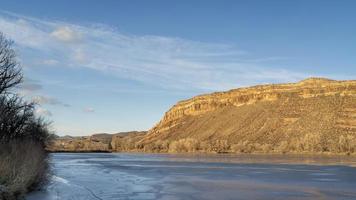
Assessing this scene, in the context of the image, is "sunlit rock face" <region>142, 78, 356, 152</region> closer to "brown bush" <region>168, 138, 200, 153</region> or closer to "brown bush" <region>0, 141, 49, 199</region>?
"brown bush" <region>168, 138, 200, 153</region>

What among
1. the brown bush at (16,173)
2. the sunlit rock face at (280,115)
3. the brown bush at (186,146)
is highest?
the sunlit rock face at (280,115)

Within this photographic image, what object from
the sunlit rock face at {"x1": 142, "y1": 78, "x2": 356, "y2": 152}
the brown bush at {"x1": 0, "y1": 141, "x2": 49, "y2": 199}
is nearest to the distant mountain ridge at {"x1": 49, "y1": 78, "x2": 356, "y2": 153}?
the sunlit rock face at {"x1": 142, "y1": 78, "x2": 356, "y2": 152}

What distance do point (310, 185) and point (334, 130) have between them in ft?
312

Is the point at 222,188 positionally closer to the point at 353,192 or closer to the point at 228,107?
the point at 353,192

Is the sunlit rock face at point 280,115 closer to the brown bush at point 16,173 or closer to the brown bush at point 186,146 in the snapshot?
the brown bush at point 186,146

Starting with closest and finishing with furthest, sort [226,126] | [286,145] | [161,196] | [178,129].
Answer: [161,196], [286,145], [226,126], [178,129]

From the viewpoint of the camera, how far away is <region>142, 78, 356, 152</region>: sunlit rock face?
125 metres

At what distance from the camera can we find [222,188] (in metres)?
29.1

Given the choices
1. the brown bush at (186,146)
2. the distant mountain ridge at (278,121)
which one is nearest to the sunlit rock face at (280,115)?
the distant mountain ridge at (278,121)

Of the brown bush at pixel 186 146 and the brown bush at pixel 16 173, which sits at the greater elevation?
the brown bush at pixel 186 146

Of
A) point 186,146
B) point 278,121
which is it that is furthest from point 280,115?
point 186,146

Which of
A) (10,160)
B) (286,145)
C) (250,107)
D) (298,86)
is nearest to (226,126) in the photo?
(250,107)

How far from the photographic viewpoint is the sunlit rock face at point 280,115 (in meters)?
125

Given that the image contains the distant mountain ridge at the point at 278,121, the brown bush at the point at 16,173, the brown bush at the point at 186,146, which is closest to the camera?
the brown bush at the point at 16,173
